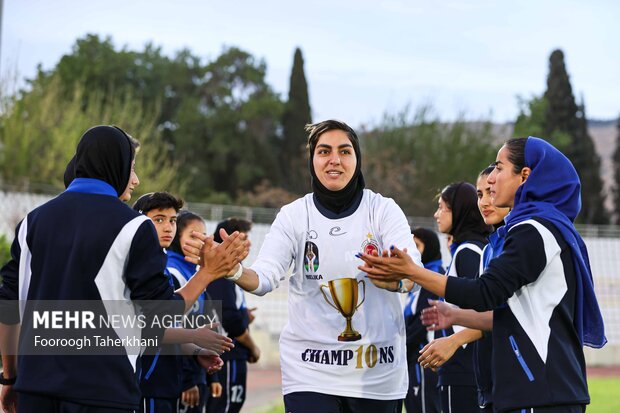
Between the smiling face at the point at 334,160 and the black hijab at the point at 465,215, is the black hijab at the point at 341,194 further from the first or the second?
the black hijab at the point at 465,215

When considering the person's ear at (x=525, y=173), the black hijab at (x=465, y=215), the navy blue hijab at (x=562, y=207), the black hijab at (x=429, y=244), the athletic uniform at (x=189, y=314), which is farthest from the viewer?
the black hijab at (x=429, y=244)

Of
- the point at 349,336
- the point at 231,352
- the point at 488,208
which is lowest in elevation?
the point at 231,352

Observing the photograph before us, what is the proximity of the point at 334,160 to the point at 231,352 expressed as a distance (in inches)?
164

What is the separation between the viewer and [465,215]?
6152mm

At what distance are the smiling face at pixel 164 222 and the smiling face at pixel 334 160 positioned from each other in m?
1.66

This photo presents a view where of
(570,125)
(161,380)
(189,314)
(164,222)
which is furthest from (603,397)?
(570,125)

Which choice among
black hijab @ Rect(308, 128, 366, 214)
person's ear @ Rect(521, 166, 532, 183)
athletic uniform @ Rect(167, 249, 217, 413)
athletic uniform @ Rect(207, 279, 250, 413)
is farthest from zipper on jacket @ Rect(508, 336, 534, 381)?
athletic uniform @ Rect(207, 279, 250, 413)

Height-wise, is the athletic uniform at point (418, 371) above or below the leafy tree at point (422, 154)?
below

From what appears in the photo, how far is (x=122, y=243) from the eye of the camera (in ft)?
12.3

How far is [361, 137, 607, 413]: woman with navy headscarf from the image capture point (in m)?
3.88

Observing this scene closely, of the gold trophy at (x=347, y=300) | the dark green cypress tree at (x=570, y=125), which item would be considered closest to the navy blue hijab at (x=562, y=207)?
the gold trophy at (x=347, y=300)

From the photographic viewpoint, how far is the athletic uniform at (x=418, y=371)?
7.44m

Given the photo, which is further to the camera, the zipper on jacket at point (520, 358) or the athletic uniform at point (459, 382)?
the athletic uniform at point (459, 382)

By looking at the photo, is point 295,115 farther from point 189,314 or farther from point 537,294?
point 537,294
